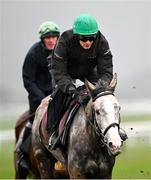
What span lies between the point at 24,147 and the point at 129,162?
557 cm

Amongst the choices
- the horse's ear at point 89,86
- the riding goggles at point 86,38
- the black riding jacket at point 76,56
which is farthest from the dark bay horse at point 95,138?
the riding goggles at point 86,38

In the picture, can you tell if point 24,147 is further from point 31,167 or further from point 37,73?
point 37,73

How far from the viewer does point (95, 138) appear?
12.0 metres

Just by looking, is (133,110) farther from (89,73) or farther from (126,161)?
(89,73)

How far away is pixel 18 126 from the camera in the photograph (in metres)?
17.2

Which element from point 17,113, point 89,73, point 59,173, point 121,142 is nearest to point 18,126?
point 59,173

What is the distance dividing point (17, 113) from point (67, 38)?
21.1m

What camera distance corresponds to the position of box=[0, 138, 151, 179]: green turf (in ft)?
59.1

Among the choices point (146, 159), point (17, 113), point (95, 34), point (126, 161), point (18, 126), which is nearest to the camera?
point (95, 34)

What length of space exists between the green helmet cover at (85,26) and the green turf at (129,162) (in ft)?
13.5

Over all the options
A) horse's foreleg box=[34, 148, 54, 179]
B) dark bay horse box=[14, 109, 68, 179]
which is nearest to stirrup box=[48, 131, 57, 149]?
dark bay horse box=[14, 109, 68, 179]

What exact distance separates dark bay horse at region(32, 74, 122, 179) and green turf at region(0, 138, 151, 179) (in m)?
3.64

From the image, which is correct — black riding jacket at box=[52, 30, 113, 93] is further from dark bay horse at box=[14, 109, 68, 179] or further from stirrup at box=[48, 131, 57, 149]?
dark bay horse at box=[14, 109, 68, 179]

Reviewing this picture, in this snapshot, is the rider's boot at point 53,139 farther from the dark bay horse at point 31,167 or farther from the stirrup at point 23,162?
the stirrup at point 23,162
